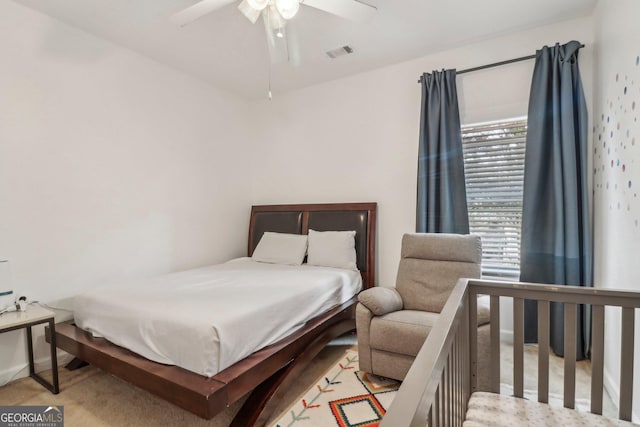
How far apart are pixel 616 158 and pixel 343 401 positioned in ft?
7.65

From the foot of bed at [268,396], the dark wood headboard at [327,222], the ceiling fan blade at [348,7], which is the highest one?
the ceiling fan blade at [348,7]

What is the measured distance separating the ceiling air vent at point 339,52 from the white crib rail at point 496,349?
2423 millimetres

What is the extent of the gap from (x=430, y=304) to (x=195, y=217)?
2608 millimetres

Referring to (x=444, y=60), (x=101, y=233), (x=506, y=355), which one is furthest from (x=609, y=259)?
(x=101, y=233)

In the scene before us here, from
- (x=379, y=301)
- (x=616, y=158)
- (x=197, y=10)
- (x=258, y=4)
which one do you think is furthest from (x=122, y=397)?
(x=616, y=158)

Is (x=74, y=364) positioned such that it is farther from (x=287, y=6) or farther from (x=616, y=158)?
(x=616, y=158)

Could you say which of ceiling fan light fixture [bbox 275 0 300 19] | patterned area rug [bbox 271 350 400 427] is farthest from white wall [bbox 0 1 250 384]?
patterned area rug [bbox 271 350 400 427]

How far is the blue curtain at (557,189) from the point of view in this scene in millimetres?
2457

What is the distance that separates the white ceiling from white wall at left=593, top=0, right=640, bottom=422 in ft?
1.87

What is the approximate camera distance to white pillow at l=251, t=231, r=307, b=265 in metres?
3.42

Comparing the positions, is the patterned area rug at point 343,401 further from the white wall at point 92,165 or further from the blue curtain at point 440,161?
the white wall at point 92,165

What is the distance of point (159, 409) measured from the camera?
1964 millimetres

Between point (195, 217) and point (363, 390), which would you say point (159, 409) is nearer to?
point (363, 390)

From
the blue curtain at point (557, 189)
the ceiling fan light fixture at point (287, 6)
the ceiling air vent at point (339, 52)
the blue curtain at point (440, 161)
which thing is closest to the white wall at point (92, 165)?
the ceiling air vent at point (339, 52)
